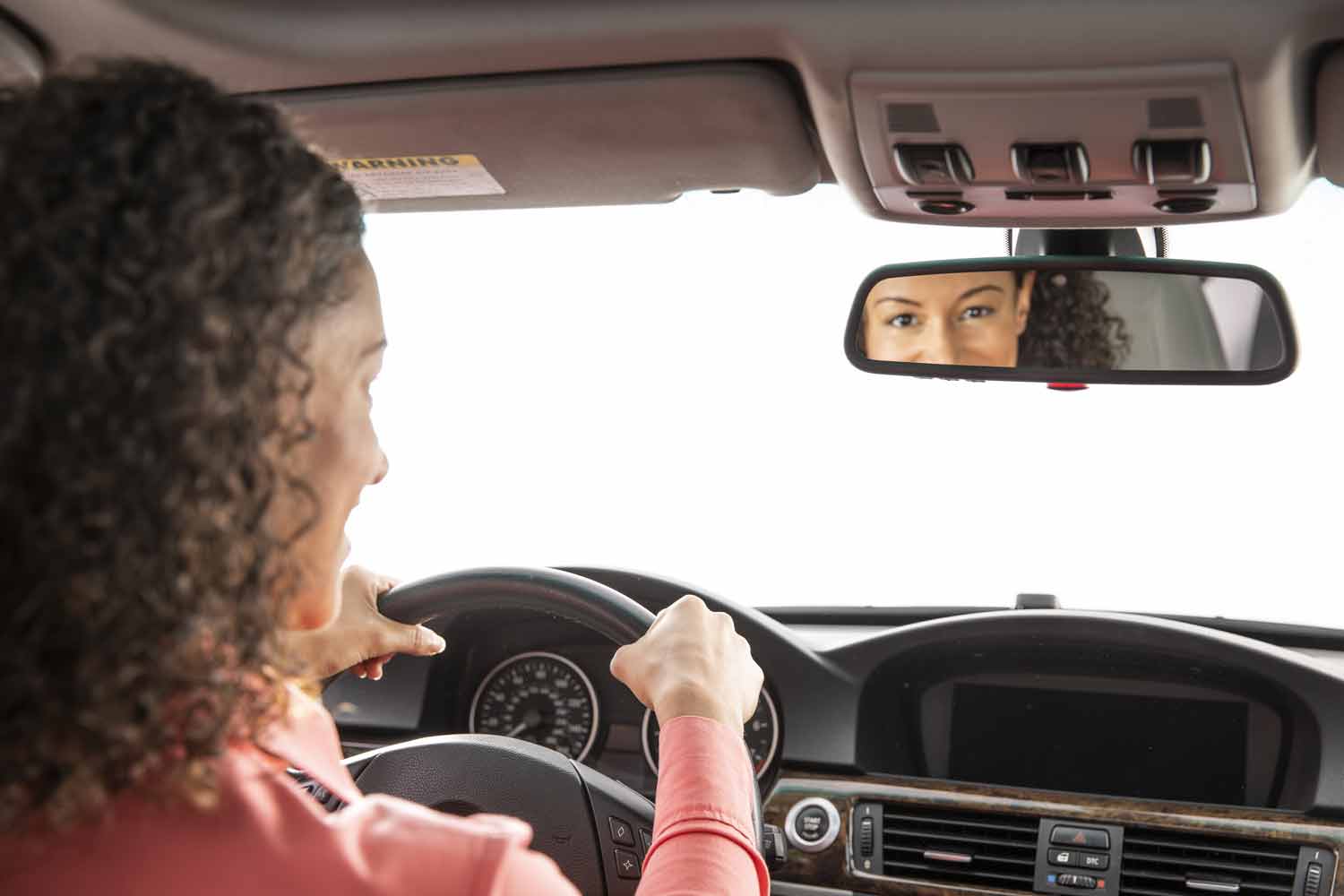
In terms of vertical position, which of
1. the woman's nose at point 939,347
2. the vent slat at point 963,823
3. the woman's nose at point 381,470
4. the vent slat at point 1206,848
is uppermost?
the woman's nose at point 939,347

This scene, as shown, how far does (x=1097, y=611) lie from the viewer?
3.04 meters

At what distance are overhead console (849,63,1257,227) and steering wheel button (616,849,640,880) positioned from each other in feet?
3.90

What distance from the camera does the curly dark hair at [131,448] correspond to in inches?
41.9

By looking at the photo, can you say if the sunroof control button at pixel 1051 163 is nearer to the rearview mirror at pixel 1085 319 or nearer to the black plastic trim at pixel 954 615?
the rearview mirror at pixel 1085 319

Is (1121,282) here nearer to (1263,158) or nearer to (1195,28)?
(1263,158)

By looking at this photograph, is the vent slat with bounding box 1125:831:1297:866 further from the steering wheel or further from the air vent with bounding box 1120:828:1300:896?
the steering wheel

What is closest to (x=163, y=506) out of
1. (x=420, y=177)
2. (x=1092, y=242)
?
(x=420, y=177)

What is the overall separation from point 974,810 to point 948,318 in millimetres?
1037

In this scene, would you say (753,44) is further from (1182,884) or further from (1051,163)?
(1182,884)

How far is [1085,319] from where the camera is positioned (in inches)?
114

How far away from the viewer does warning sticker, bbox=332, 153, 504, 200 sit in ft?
A: 8.50

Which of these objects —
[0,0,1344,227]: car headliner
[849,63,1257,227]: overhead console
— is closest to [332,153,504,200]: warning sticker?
[0,0,1344,227]: car headliner

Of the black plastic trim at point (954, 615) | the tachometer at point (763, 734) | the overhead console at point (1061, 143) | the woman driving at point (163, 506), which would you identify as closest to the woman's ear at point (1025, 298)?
the overhead console at point (1061, 143)

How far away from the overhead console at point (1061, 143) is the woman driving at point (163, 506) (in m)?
1.12
